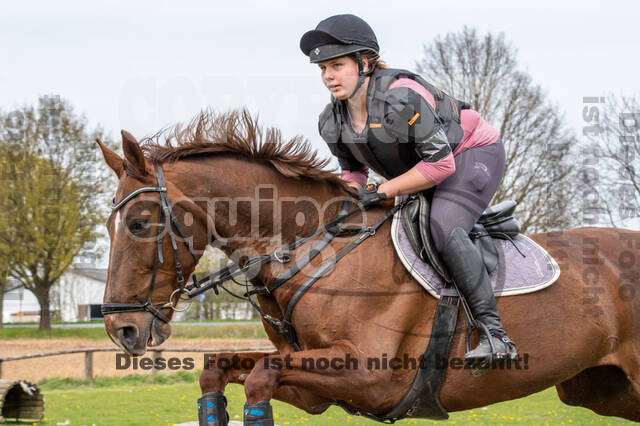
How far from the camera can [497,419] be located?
34.6 ft

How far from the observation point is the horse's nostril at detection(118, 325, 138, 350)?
3.92 meters

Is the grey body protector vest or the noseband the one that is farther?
the grey body protector vest

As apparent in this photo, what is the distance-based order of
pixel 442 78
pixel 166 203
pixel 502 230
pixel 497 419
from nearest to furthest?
pixel 166 203 < pixel 502 230 < pixel 497 419 < pixel 442 78

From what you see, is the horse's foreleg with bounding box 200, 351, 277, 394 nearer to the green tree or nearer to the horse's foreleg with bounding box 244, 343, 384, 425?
the horse's foreleg with bounding box 244, 343, 384, 425

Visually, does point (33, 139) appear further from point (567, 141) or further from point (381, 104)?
point (381, 104)

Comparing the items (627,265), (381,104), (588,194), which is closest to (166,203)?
(381,104)

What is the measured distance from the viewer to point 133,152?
13.1ft

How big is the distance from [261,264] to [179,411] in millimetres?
7793

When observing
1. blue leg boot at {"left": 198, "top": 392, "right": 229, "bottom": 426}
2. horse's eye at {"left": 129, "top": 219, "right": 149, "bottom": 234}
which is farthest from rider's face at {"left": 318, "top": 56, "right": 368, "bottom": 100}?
blue leg boot at {"left": 198, "top": 392, "right": 229, "bottom": 426}

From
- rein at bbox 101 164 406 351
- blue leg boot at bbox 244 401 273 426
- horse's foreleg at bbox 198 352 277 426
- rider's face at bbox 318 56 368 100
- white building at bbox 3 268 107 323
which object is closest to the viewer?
blue leg boot at bbox 244 401 273 426

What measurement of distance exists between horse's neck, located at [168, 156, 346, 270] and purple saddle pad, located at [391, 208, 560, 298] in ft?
1.78

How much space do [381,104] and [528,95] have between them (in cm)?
2287

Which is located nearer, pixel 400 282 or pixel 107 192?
pixel 400 282

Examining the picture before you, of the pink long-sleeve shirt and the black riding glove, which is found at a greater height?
the pink long-sleeve shirt
